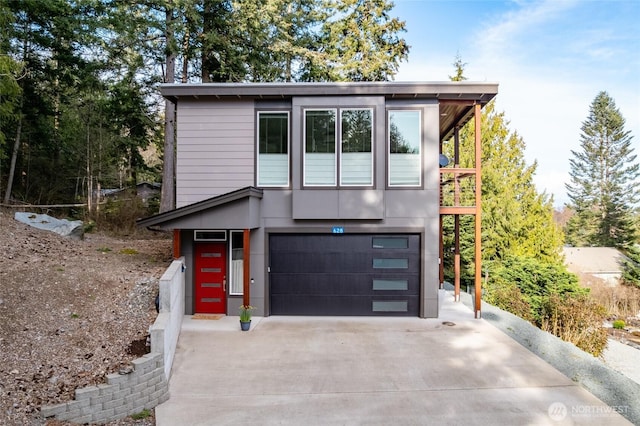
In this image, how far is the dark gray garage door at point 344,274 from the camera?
A: 890 centimetres

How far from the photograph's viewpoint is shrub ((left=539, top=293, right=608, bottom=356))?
7.84 metres

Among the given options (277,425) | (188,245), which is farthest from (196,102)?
(277,425)

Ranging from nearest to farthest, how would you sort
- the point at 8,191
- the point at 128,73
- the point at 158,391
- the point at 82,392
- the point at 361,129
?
the point at 82,392, the point at 158,391, the point at 361,129, the point at 8,191, the point at 128,73

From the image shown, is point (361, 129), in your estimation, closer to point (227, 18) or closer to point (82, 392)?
point (82, 392)

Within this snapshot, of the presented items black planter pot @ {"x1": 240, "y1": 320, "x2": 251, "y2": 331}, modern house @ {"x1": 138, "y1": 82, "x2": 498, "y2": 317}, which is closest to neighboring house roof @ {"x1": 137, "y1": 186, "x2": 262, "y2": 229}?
modern house @ {"x1": 138, "y1": 82, "x2": 498, "y2": 317}

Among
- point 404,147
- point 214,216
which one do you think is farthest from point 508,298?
point 214,216

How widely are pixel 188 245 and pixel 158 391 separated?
4330mm

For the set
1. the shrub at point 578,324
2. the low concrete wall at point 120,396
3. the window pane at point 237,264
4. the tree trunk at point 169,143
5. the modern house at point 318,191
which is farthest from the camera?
the tree trunk at point 169,143

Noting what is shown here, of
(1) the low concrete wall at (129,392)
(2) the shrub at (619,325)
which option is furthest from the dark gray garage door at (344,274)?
(2) the shrub at (619,325)

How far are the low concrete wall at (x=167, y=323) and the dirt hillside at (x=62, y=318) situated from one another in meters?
0.36

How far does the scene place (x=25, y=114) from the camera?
15.3 m

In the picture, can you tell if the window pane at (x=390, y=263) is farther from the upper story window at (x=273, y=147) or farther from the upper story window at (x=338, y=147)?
the upper story window at (x=273, y=147)

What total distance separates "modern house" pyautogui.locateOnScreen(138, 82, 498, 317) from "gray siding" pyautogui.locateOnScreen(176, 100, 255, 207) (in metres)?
0.02

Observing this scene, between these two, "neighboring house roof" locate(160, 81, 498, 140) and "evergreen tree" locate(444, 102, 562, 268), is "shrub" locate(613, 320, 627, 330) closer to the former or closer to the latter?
"evergreen tree" locate(444, 102, 562, 268)
